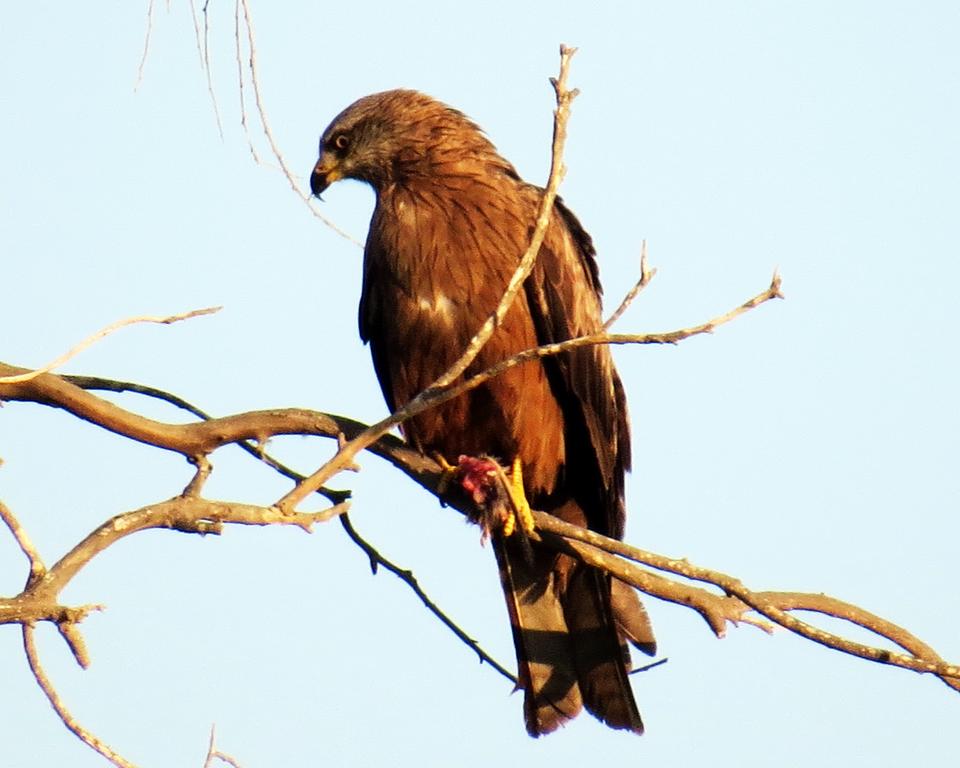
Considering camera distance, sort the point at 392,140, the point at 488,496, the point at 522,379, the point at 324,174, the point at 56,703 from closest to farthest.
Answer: the point at 56,703 → the point at 488,496 → the point at 522,379 → the point at 392,140 → the point at 324,174

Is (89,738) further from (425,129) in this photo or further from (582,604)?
(425,129)

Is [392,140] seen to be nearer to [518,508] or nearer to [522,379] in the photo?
[522,379]

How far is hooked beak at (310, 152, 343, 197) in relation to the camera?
19.8 ft

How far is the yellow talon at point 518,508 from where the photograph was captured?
15.1 feet

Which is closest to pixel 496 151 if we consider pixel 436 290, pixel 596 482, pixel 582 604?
pixel 436 290

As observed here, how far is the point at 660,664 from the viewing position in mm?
4824

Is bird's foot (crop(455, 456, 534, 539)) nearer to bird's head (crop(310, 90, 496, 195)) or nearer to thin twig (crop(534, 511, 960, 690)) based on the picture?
thin twig (crop(534, 511, 960, 690))

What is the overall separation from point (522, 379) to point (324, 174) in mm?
1515

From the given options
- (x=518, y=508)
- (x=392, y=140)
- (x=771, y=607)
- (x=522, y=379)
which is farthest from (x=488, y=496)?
(x=392, y=140)

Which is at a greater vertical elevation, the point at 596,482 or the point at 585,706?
the point at 596,482

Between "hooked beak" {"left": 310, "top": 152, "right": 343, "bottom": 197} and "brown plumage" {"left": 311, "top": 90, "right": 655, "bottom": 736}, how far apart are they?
35 centimetres

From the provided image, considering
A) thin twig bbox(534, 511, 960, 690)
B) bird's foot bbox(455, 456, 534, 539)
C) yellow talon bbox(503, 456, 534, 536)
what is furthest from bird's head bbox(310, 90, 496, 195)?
thin twig bbox(534, 511, 960, 690)

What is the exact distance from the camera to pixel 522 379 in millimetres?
5191

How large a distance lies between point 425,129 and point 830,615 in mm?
2797
